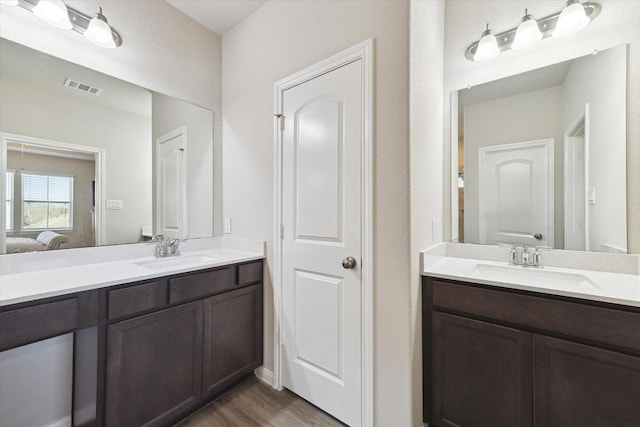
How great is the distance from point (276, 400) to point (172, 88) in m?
2.41

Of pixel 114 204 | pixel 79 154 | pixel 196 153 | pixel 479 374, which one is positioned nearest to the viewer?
pixel 479 374

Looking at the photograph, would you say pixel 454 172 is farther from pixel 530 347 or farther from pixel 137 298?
pixel 137 298

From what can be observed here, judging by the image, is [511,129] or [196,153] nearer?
[511,129]

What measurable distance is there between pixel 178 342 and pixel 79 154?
51.3 inches

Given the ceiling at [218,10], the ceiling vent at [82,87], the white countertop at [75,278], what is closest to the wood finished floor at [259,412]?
the white countertop at [75,278]

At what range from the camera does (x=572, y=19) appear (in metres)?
1.42

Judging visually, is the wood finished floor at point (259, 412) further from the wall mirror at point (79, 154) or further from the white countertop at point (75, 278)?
the wall mirror at point (79, 154)

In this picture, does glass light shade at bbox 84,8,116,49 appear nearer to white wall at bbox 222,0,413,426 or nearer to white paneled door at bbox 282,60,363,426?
white wall at bbox 222,0,413,426

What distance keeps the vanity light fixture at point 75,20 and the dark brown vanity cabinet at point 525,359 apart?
238 centimetres

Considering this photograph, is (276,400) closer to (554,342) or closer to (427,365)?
(427,365)

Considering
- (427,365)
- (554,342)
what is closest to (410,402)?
(427,365)

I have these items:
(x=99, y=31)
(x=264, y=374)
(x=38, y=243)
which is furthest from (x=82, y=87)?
(x=264, y=374)

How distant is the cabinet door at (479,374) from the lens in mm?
1193

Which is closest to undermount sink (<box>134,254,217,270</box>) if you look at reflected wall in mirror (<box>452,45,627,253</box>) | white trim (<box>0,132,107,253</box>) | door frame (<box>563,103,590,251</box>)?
white trim (<box>0,132,107,253</box>)
